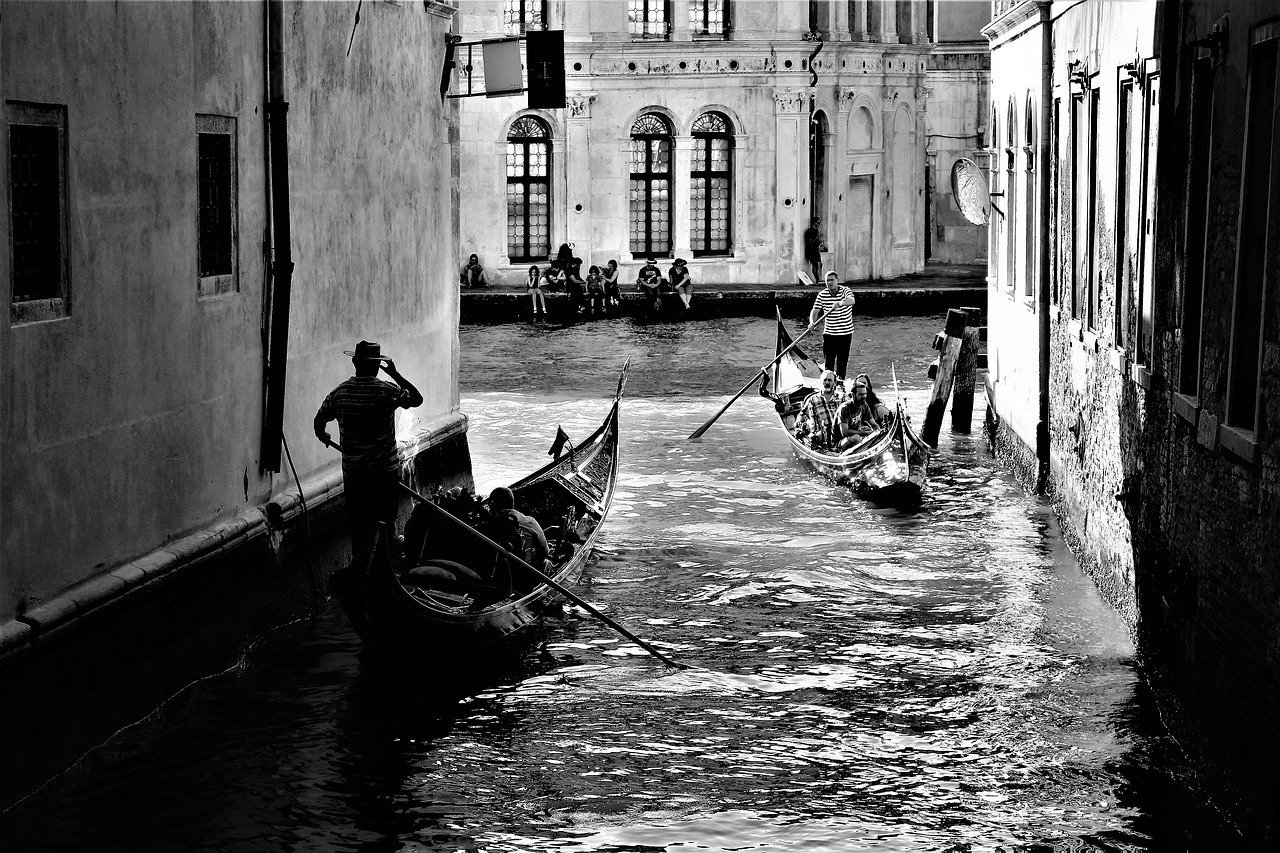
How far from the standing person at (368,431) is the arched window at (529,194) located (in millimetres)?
20198

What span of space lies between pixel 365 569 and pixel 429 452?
4455mm

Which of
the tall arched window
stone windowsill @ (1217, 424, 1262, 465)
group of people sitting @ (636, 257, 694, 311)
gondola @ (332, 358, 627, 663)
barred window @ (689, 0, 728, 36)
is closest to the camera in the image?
stone windowsill @ (1217, 424, 1262, 465)

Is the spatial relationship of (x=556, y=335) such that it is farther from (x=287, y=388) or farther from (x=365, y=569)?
(x=365, y=569)

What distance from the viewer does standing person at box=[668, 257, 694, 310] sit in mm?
27078

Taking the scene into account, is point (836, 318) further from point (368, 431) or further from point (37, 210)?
point (37, 210)

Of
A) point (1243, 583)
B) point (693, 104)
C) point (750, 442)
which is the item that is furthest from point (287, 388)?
point (693, 104)

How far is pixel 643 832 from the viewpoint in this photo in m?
6.89

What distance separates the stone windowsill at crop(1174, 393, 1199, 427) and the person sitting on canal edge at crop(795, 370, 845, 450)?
715cm

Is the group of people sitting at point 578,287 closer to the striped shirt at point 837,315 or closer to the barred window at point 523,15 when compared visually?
the barred window at point 523,15

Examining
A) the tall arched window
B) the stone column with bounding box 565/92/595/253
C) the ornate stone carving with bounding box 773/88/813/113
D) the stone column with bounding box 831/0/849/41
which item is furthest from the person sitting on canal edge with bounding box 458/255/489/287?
the stone column with bounding box 831/0/849/41

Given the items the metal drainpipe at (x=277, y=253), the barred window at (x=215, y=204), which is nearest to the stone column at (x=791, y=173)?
the metal drainpipe at (x=277, y=253)

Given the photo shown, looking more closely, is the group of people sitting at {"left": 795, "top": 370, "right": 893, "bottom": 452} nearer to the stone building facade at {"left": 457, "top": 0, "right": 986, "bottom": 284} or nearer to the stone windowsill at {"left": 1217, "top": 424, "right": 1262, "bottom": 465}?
the stone windowsill at {"left": 1217, "top": 424, "right": 1262, "bottom": 465}

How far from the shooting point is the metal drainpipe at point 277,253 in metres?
9.64

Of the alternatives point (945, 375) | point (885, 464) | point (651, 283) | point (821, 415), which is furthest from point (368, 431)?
point (651, 283)
